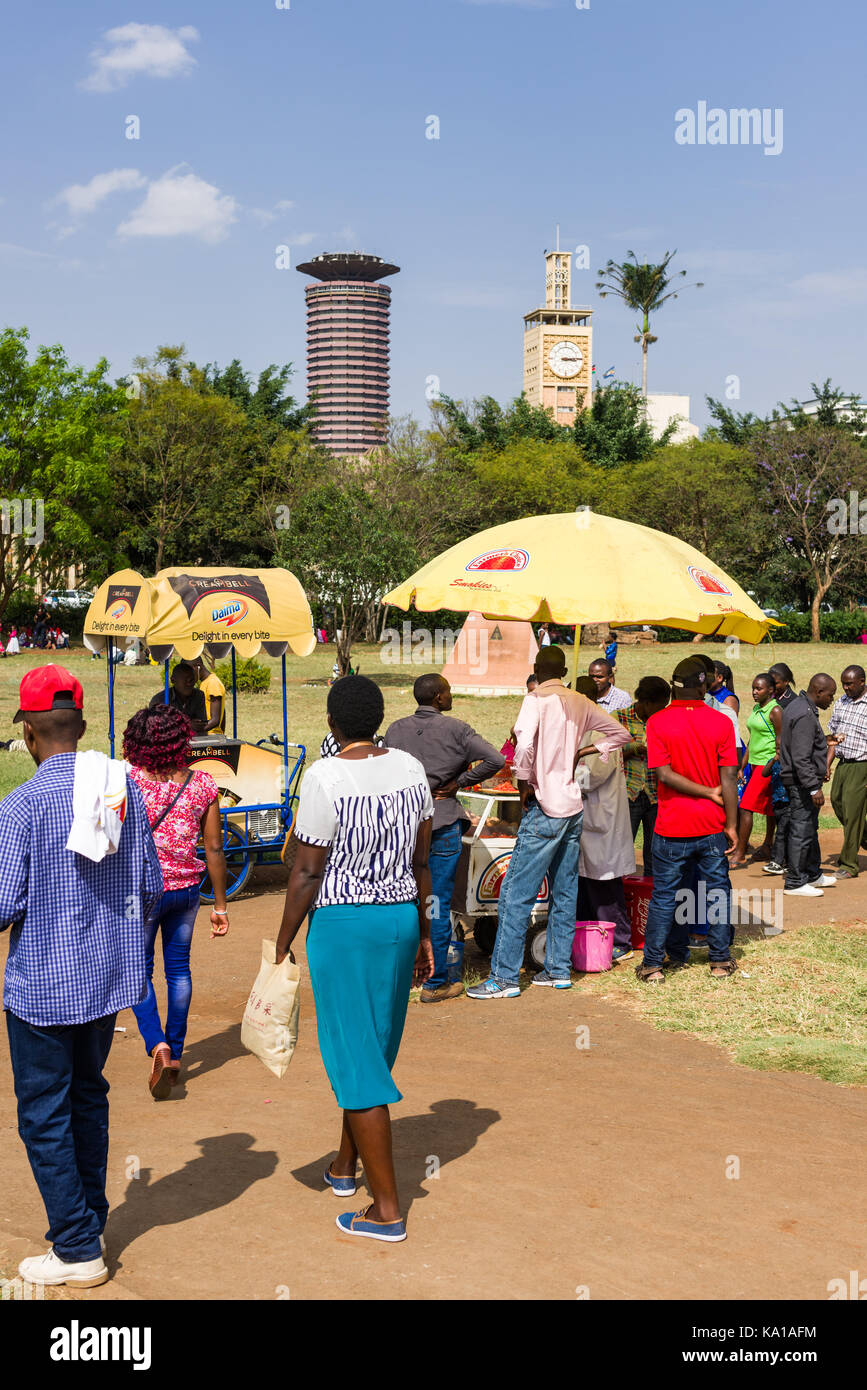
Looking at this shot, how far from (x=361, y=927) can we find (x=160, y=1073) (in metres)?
1.88

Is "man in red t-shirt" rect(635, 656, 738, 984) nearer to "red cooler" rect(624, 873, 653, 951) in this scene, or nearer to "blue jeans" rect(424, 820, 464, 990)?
"red cooler" rect(624, 873, 653, 951)

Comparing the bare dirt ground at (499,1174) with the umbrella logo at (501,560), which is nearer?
the bare dirt ground at (499,1174)

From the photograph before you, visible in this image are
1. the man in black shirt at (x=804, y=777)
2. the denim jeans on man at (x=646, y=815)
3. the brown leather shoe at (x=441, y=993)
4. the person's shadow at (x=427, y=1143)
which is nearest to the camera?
the person's shadow at (x=427, y=1143)

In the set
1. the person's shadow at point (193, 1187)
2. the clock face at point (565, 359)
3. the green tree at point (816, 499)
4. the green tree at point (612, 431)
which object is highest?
the clock face at point (565, 359)

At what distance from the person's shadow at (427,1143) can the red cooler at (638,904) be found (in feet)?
10.4

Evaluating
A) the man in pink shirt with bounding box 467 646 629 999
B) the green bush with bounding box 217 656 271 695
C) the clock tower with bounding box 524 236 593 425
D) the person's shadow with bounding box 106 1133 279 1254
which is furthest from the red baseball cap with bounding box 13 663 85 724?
the clock tower with bounding box 524 236 593 425

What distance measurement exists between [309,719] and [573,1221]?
20.0 m

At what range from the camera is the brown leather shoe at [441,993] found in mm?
7461

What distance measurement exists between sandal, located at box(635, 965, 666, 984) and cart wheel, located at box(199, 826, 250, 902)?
376 centimetres

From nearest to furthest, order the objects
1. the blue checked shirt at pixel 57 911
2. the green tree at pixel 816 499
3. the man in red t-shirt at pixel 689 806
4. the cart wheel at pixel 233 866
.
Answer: the blue checked shirt at pixel 57 911, the man in red t-shirt at pixel 689 806, the cart wheel at pixel 233 866, the green tree at pixel 816 499

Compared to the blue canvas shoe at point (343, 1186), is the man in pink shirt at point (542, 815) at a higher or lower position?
higher

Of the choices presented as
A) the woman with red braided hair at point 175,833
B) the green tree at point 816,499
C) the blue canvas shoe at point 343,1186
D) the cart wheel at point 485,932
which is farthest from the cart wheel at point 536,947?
the green tree at point 816,499

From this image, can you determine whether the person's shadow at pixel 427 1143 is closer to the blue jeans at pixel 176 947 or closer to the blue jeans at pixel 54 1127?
the blue jeans at pixel 54 1127

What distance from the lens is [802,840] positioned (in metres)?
10.2
